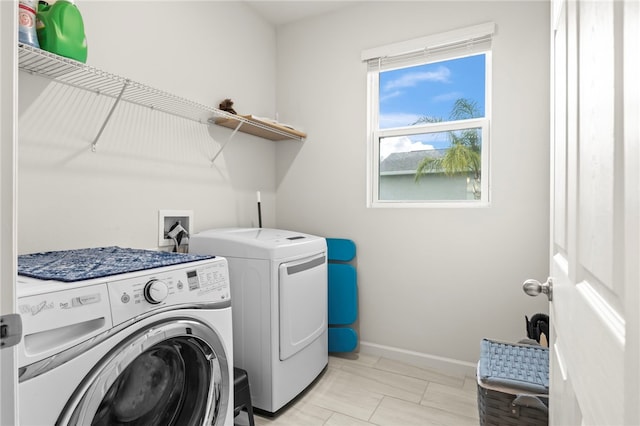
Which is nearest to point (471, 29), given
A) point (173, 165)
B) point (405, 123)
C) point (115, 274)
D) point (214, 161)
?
point (405, 123)

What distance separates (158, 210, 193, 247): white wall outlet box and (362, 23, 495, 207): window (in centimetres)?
127

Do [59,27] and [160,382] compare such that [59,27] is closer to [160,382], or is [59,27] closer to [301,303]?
[160,382]

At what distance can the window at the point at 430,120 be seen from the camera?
2.32 m

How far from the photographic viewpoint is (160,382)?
1.25 meters

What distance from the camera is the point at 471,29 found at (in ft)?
7.36

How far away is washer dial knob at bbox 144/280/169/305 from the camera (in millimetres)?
1078

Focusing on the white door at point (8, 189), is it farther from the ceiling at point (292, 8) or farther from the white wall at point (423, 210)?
the ceiling at point (292, 8)

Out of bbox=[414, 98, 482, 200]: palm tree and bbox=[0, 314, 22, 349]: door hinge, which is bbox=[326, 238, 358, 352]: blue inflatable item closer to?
bbox=[414, 98, 482, 200]: palm tree

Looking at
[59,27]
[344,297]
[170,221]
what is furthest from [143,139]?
[344,297]

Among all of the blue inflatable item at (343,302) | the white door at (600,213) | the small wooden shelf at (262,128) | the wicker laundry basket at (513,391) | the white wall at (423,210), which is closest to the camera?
the white door at (600,213)

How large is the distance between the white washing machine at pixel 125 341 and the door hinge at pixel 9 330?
33 centimetres

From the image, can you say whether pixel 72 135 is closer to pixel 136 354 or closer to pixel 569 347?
pixel 136 354

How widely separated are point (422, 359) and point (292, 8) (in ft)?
9.03

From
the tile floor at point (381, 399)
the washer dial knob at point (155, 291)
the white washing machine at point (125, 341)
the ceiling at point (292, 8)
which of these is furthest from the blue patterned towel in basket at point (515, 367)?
the ceiling at point (292, 8)
